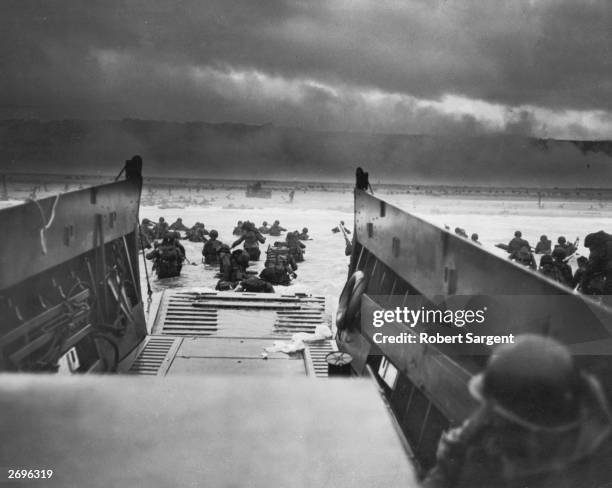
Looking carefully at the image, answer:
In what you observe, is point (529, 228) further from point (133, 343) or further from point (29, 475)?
point (29, 475)

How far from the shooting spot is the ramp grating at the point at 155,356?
4.57 m

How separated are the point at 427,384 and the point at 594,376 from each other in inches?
53.3

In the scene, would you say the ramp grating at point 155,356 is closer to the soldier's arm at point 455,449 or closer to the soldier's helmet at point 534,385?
the soldier's arm at point 455,449

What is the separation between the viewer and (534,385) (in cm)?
158

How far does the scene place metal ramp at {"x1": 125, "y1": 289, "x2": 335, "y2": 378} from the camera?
4.70 metres

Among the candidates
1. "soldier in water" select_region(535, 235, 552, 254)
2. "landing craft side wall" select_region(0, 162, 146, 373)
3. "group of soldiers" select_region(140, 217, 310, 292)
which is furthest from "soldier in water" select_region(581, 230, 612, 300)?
"soldier in water" select_region(535, 235, 552, 254)

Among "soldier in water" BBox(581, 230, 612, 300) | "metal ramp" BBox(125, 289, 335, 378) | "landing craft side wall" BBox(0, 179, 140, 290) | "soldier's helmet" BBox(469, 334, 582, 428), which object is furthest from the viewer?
"soldier in water" BBox(581, 230, 612, 300)

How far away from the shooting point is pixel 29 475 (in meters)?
1.94

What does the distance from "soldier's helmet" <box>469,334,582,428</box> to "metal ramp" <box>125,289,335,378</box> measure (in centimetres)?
287

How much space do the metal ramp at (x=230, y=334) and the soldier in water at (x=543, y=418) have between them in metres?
2.78

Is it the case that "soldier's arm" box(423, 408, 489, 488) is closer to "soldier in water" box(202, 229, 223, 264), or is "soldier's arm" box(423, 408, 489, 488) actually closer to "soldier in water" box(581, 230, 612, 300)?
"soldier in water" box(581, 230, 612, 300)

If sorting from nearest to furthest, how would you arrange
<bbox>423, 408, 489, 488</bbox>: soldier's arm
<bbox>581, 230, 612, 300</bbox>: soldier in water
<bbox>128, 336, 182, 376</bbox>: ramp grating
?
<bbox>423, 408, 489, 488</bbox>: soldier's arm → <bbox>128, 336, 182, 376</bbox>: ramp grating → <bbox>581, 230, 612, 300</bbox>: soldier in water

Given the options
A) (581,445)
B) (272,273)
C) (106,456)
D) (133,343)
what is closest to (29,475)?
(106,456)

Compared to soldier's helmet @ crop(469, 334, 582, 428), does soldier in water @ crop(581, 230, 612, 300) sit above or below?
below
